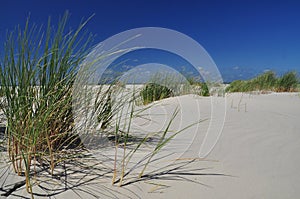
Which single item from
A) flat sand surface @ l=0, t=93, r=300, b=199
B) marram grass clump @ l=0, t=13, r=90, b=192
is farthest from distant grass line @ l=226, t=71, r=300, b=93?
marram grass clump @ l=0, t=13, r=90, b=192

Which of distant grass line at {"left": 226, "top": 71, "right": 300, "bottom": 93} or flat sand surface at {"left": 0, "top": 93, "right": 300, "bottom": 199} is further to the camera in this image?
distant grass line at {"left": 226, "top": 71, "right": 300, "bottom": 93}

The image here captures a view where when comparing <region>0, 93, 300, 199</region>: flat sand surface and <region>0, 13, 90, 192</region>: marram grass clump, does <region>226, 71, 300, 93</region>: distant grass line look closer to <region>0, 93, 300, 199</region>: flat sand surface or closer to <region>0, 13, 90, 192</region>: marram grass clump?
<region>0, 93, 300, 199</region>: flat sand surface

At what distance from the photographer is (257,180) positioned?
111 cm

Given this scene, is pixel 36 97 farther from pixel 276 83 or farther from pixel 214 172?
pixel 276 83

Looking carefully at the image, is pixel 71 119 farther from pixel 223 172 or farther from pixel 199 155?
pixel 223 172

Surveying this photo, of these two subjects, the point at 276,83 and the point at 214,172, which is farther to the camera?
the point at 276,83

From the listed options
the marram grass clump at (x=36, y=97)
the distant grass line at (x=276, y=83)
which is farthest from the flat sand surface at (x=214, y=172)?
the distant grass line at (x=276, y=83)

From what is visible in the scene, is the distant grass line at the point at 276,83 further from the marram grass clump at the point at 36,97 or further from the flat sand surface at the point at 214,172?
the marram grass clump at the point at 36,97

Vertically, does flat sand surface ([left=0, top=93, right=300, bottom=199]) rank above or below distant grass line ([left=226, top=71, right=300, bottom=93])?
below

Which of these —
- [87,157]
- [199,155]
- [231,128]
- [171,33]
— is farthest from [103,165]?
[171,33]

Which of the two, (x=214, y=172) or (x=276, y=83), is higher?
(x=276, y=83)

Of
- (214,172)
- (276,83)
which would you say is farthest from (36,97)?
(276,83)

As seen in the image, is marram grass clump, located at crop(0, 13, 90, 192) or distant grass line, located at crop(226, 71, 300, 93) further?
distant grass line, located at crop(226, 71, 300, 93)

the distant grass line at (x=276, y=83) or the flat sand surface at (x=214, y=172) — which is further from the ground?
the distant grass line at (x=276, y=83)
